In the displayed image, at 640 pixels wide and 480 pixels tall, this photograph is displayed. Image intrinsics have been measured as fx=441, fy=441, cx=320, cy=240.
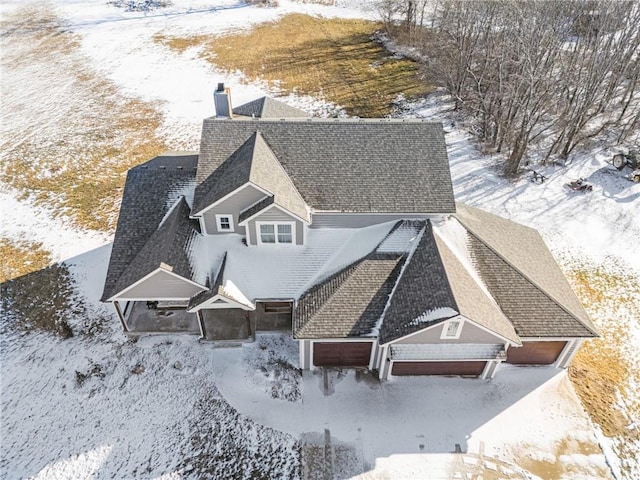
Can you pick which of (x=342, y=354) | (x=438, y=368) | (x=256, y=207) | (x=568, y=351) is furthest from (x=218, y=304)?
(x=568, y=351)

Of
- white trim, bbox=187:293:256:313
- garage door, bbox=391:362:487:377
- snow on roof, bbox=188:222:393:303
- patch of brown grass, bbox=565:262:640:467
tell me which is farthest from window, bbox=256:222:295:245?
patch of brown grass, bbox=565:262:640:467

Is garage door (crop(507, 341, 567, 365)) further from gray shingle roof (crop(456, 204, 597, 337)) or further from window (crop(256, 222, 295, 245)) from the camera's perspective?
window (crop(256, 222, 295, 245))

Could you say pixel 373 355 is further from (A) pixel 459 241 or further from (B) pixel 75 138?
(B) pixel 75 138

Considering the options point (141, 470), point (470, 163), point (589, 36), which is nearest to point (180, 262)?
point (141, 470)

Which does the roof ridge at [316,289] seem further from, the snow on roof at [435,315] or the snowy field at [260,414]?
the snow on roof at [435,315]

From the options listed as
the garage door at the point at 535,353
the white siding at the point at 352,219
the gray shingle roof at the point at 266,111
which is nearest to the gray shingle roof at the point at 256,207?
the white siding at the point at 352,219

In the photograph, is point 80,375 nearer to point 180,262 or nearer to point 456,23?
point 180,262
